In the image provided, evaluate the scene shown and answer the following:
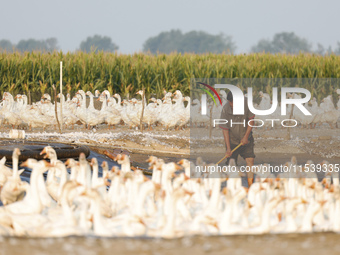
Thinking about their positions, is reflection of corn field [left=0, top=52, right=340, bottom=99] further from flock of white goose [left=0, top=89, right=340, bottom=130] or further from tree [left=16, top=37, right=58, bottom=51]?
tree [left=16, top=37, right=58, bottom=51]

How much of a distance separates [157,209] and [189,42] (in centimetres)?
10460

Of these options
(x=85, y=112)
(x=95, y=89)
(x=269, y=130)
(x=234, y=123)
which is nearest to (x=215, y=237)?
(x=234, y=123)

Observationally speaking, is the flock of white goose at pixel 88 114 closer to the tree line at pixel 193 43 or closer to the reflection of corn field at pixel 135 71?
the reflection of corn field at pixel 135 71

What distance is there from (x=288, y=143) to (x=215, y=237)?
40.4 ft

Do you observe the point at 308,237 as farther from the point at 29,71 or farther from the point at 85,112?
the point at 29,71

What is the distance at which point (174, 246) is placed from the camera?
19.8ft

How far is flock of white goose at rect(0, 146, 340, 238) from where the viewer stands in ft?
22.4

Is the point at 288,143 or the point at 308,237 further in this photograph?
the point at 288,143

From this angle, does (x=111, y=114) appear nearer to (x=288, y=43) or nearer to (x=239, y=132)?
(x=239, y=132)

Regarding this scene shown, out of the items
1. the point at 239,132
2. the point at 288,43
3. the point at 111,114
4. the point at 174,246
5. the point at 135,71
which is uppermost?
the point at 288,43

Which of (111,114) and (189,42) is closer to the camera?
(111,114)

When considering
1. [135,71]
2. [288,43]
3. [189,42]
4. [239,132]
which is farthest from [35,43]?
[239,132]

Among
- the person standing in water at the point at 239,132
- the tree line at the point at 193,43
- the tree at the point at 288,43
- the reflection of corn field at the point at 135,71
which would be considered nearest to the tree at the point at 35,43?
the tree line at the point at 193,43

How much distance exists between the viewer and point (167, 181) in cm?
861
